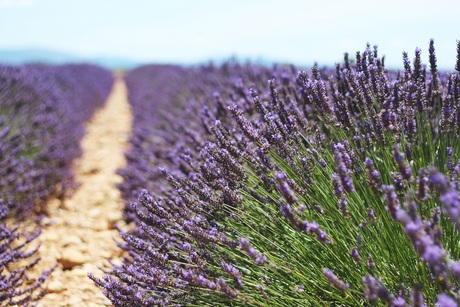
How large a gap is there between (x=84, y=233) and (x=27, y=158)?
3.96 feet

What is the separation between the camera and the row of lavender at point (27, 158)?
8.85 feet

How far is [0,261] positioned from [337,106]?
5.87ft

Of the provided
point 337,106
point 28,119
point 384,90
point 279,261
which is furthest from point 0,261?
point 28,119

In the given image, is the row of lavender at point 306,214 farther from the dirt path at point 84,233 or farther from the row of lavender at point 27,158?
the row of lavender at point 27,158

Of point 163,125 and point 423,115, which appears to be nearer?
point 423,115

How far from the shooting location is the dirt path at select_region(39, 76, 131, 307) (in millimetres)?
2758

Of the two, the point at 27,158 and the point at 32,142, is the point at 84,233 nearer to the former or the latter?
the point at 27,158

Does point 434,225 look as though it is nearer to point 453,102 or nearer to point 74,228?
point 453,102

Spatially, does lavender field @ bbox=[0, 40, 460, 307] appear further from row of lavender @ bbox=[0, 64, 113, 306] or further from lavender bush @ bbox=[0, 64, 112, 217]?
lavender bush @ bbox=[0, 64, 112, 217]

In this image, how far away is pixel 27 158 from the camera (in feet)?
15.4

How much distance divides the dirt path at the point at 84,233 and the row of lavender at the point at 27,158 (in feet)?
0.48

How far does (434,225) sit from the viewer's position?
1.25 m

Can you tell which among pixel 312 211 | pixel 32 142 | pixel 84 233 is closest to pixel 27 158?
pixel 32 142

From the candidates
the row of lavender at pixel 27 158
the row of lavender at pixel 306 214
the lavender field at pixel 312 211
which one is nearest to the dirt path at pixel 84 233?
the row of lavender at pixel 27 158
